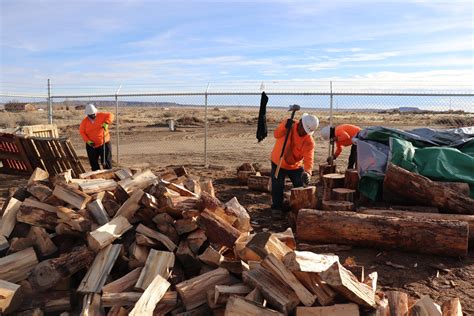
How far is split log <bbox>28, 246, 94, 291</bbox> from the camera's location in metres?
3.82

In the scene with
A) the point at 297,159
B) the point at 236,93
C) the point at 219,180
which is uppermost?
the point at 236,93

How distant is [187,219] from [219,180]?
A: 563 centimetres

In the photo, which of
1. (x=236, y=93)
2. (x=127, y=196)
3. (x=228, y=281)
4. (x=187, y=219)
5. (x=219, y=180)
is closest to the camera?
(x=228, y=281)

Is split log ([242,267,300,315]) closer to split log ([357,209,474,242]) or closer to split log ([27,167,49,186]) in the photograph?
split log ([357,209,474,242])

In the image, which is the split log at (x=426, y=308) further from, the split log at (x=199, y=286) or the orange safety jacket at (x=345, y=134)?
the orange safety jacket at (x=345, y=134)

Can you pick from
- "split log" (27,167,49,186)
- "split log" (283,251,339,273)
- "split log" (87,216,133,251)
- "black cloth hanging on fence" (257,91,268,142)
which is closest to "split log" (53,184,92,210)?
"split log" (87,216,133,251)

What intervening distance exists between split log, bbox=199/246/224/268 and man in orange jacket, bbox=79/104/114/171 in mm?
5591

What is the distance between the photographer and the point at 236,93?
36.5ft

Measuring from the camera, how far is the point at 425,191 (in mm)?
5969

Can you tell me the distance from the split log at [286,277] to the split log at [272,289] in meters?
0.04

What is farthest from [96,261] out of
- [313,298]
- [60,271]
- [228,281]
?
[313,298]

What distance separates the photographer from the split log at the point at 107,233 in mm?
3928

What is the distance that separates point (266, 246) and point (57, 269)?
188 centimetres

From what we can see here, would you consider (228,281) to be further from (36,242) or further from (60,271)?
(36,242)
